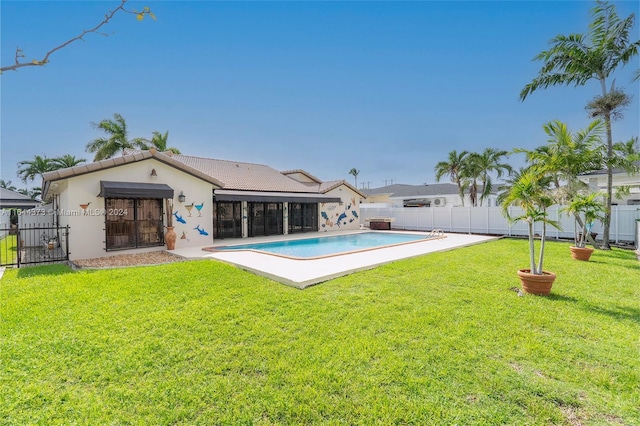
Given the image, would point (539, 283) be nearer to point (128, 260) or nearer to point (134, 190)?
point (128, 260)

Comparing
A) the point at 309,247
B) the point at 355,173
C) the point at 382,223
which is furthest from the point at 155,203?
the point at 355,173

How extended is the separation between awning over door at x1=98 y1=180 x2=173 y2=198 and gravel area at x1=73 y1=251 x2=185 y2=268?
3.26 meters

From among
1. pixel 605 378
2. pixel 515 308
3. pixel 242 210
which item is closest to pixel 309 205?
pixel 242 210

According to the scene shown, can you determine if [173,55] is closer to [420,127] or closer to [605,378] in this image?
[605,378]

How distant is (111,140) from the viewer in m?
36.4

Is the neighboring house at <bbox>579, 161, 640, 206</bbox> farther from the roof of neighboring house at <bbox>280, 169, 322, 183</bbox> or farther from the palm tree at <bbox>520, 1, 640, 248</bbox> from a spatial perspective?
the roof of neighboring house at <bbox>280, 169, 322, 183</bbox>

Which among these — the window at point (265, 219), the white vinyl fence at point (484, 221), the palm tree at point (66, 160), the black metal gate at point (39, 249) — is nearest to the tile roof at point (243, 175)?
the window at point (265, 219)

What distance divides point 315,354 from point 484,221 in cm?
2933

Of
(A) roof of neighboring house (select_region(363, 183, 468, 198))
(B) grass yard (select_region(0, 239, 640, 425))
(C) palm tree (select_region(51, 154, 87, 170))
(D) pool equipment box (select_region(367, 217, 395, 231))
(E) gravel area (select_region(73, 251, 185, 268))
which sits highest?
(C) palm tree (select_region(51, 154, 87, 170))

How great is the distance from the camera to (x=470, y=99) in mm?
30078

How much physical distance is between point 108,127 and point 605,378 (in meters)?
46.4

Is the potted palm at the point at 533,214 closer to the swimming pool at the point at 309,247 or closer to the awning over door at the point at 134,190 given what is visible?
the swimming pool at the point at 309,247

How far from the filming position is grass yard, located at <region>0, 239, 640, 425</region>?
4.03 m

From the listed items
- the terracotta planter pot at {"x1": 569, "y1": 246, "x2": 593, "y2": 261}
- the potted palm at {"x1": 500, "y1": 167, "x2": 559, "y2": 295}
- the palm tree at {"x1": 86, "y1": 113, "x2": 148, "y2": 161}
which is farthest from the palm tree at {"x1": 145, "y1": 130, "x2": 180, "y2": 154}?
the terracotta planter pot at {"x1": 569, "y1": 246, "x2": 593, "y2": 261}
